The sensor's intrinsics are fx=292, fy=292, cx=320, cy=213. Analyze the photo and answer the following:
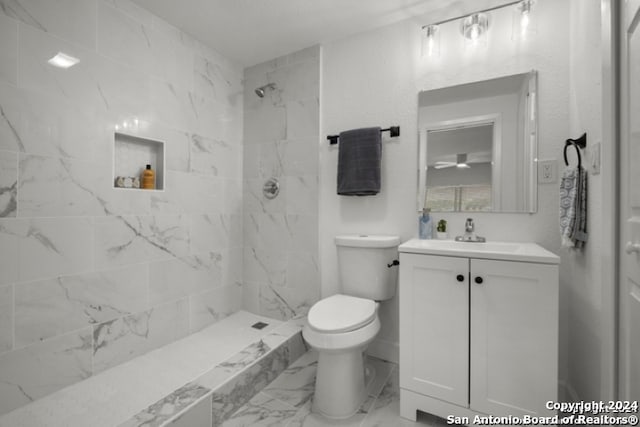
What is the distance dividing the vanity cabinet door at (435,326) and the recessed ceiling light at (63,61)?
197 centimetres

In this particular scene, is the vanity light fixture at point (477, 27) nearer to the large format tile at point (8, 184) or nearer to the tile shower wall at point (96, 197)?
the tile shower wall at point (96, 197)

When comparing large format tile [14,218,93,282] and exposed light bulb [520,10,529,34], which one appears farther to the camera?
exposed light bulb [520,10,529,34]

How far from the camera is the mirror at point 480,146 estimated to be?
163cm

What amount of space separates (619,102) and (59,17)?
7.91 ft

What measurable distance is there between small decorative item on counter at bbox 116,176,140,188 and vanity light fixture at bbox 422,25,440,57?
200 cm

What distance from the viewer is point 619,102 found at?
94 centimetres

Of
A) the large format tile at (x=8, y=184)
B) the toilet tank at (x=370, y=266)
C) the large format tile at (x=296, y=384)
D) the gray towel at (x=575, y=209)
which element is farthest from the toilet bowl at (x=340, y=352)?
the large format tile at (x=8, y=184)

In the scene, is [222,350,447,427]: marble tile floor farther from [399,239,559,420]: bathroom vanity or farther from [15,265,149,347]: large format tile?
[15,265,149,347]: large format tile

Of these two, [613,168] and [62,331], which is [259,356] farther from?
[613,168]

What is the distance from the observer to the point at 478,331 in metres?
1.31

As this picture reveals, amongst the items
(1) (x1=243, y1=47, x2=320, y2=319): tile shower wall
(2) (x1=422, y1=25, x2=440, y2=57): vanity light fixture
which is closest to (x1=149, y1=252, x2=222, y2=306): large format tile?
(1) (x1=243, y1=47, x2=320, y2=319): tile shower wall

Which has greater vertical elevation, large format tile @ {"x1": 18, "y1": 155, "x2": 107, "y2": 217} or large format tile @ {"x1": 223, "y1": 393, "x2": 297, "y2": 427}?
large format tile @ {"x1": 18, "y1": 155, "x2": 107, "y2": 217}

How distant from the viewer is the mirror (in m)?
1.63

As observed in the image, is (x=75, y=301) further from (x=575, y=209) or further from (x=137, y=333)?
(x=575, y=209)
